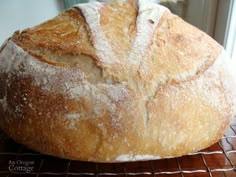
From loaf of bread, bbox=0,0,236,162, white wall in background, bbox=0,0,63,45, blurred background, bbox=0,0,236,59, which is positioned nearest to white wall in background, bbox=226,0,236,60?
blurred background, bbox=0,0,236,59

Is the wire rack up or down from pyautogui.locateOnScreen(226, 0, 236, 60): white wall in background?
down

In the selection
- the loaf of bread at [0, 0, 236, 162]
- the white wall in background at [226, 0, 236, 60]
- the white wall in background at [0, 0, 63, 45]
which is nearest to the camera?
the loaf of bread at [0, 0, 236, 162]

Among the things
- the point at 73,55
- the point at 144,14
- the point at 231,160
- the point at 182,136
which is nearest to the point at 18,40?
the point at 73,55

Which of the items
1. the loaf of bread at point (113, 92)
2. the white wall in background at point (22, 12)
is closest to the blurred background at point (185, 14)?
the white wall in background at point (22, 12)

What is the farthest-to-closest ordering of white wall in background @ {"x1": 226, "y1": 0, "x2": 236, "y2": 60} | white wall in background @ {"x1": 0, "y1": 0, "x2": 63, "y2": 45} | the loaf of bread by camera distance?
white wall in background @ {"x1": 0, "y1": 0, "x2": 63, "y2": 45} → white wall in background @ {"x1": 226, "y1": 0, "x2": 236, "y2": 60} → the loaf of bread

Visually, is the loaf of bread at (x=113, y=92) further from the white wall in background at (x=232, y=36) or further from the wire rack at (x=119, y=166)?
the white wall in background at (x=232, y=36)

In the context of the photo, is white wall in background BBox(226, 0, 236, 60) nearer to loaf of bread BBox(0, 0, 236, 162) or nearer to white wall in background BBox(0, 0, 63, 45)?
loaf of bread BBox(0, 0, 236, 162)
